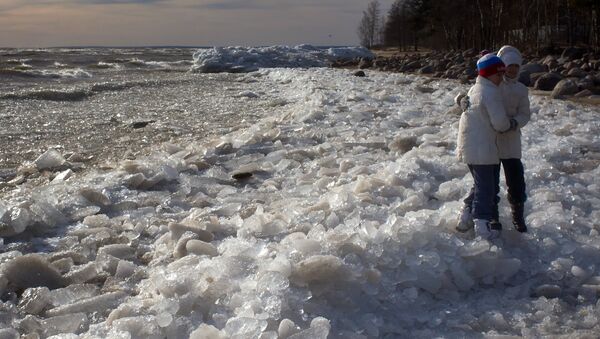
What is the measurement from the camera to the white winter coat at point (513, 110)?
3.76 meters

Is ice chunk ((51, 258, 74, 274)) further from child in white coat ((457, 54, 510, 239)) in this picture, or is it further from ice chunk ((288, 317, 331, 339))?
child in white coat ((457, 54, 510, 239))

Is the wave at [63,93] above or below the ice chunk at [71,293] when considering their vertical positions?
above

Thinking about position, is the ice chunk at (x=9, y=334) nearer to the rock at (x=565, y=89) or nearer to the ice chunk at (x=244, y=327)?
the ice chunk at (x=244, y=327)

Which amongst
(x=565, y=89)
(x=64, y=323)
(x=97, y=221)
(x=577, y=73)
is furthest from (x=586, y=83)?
(x=64, y=323)

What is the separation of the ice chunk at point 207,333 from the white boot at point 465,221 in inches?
68.1

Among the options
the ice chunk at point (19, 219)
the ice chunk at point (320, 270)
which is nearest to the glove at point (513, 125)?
the ice chunk at point (320, 270)

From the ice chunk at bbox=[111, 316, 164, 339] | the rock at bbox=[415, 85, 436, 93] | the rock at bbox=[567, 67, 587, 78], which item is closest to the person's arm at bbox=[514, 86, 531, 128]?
the ice chunk at bbox=[111, 316, 164, 339]

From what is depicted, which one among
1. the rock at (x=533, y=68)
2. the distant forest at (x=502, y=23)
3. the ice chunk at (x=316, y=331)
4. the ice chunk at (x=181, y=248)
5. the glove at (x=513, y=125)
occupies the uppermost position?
the distant forest at (x=502, y=23)

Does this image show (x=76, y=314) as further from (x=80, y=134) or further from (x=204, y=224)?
(x=80, y=134)

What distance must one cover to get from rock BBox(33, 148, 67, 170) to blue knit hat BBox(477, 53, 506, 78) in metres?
4.32

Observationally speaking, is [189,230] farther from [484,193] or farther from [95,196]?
[484,193]

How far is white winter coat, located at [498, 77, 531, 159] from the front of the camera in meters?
3.76

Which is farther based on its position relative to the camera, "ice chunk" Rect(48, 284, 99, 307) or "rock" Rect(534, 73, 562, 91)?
"rock" Rect(534, 73, 562, 91)

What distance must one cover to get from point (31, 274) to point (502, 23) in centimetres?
2906
